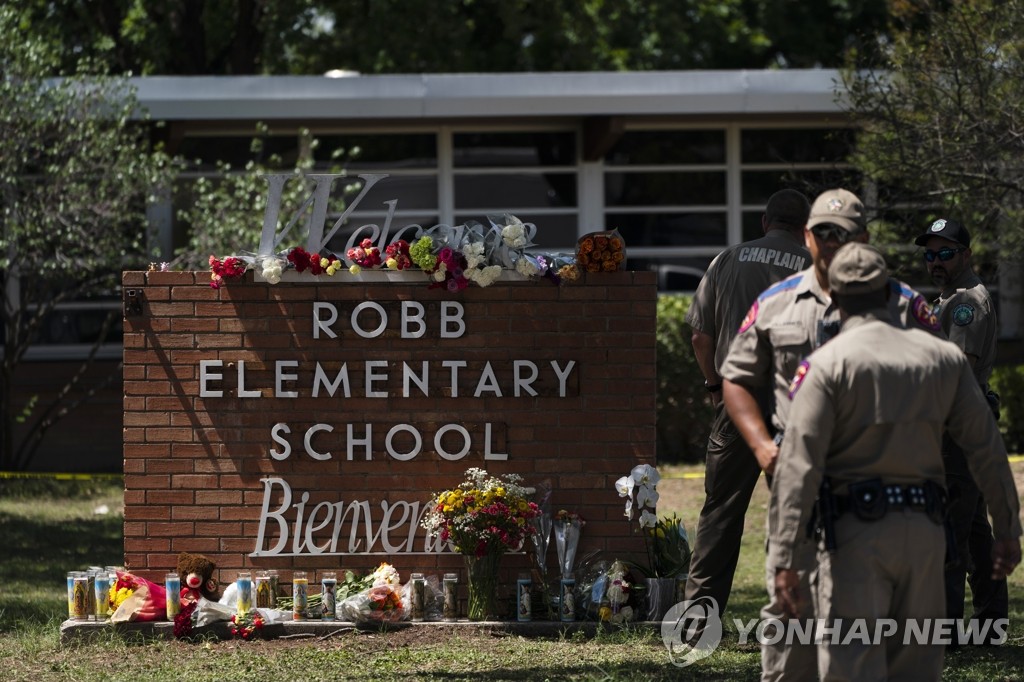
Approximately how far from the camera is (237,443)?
705 cm

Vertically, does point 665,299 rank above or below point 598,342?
above

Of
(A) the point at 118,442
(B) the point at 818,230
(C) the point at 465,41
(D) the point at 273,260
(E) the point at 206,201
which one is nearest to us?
(B) the point at 818,230

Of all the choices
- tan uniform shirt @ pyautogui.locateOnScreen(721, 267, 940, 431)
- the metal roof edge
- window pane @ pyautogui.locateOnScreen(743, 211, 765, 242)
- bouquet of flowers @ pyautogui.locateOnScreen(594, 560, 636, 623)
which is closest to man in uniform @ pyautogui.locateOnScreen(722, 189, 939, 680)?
tan uniform shirt @ pyautogui.locateOnScreen(721, 267, 940, 431)

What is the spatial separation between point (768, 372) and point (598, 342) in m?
2.46

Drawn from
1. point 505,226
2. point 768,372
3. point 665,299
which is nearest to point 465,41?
point 665,299

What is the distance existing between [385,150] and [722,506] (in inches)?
421

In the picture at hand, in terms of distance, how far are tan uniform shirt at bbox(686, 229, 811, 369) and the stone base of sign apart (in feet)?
5.17

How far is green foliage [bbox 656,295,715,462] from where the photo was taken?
545 inches

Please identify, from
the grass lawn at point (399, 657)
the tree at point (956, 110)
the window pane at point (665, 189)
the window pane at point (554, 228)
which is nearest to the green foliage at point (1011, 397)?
the tree at point (956, 110)

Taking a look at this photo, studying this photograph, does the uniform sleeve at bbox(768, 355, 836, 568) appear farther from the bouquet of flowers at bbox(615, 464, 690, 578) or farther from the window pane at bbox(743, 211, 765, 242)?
the window pane at bbox(743, 211, 765, 242)

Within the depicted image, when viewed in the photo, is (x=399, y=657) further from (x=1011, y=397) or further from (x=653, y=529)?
(x=1011, y=397)

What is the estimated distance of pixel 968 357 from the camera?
20.1 ft

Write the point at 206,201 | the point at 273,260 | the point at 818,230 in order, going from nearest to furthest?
1. the point at 818,230
2. the point at 273,260
3. the point at 206,201

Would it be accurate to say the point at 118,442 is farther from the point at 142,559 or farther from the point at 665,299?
the point at 142,559
